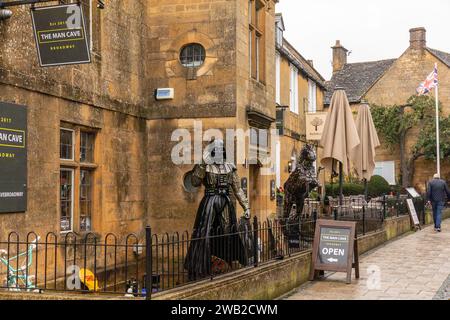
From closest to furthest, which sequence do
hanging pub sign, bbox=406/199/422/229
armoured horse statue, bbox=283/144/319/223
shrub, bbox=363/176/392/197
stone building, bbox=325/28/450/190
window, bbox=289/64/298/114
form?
armoured horse statue, bbox=283/144/319/223 → hanging pub sign, bbox=406/199/422/229 → window, bbox=289/64/298/114 → shrub, bbox=363/176/392/197 → stone building, bbox=325/28/450/190

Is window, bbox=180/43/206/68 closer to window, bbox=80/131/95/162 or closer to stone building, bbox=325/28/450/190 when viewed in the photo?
window, bbox=80/131/95/162

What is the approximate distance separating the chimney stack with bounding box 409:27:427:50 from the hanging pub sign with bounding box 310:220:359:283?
29.5 metres

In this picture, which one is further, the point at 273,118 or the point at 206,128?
the point at 273,118

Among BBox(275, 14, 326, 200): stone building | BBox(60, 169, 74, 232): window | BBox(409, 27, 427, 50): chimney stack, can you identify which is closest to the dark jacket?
BBox(275, 14, 326, 200): stone building

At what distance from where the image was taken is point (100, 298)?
20.4 feet

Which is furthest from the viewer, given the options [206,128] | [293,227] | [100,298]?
[206,128]

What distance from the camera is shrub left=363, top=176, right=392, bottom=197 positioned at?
1284 inches

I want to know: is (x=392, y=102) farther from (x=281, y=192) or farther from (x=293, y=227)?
(x=293, y=227)

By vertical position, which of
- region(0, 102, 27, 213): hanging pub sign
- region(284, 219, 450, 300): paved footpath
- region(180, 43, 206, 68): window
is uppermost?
region(180, 43, 206, 68): window

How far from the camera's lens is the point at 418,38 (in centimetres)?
3644

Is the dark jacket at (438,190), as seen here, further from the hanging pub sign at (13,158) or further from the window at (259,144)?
the hanging pub sign at (13,158)

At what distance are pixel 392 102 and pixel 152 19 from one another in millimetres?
26828

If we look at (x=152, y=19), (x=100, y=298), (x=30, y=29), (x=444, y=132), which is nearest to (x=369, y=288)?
(x=100, y=298)

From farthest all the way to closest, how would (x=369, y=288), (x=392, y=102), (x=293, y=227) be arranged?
1. (x=392, y=102)
2. (x=293, y=227)
3. (x=369, y=288)
